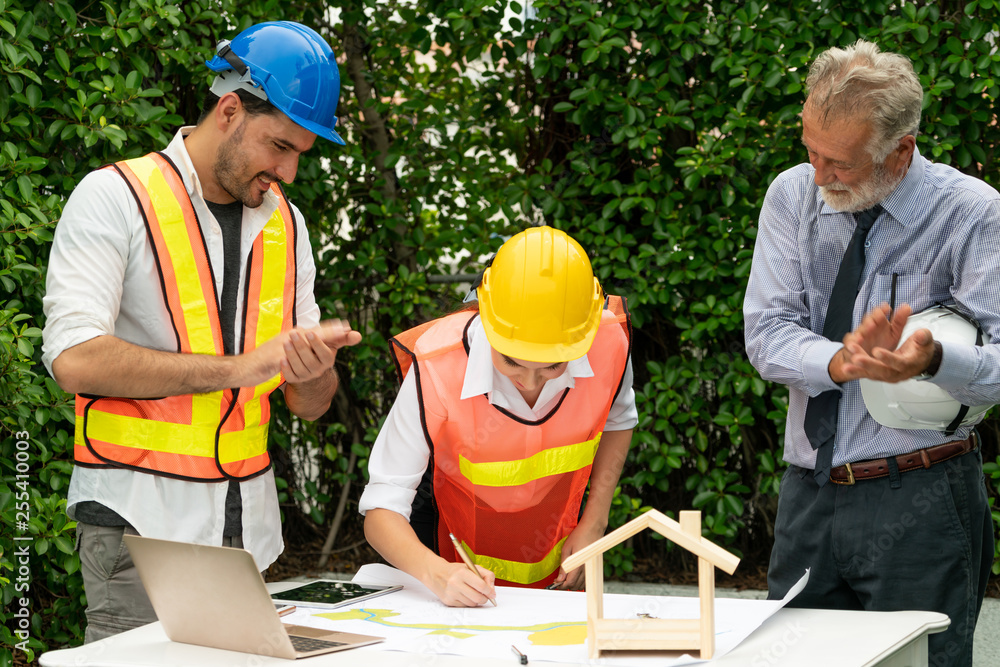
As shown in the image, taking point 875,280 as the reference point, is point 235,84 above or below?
above

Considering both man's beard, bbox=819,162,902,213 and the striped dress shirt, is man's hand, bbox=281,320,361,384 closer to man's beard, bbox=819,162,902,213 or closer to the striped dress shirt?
the striped dress shirt

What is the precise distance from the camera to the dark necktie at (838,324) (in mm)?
2334

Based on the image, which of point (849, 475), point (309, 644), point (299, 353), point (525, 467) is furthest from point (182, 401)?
point (849, 475)

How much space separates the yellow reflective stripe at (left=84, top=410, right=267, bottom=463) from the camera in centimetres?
227

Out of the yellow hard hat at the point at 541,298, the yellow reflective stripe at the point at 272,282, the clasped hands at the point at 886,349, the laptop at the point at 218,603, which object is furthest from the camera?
the yellow reflective stripe at the point at 272,282

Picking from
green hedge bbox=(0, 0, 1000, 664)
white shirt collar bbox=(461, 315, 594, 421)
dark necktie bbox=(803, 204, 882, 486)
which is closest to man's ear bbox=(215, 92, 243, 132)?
white shirt collar bbox=(461, 315, 594, 421)

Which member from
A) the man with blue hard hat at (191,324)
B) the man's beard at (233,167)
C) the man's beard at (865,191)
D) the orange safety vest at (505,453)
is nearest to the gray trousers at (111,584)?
the man with blue hard hat at (191,324)

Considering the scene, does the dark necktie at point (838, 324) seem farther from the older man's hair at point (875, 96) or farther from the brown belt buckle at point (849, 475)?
the older man's hair at point (875, 96)

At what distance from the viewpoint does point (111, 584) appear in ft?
7.41

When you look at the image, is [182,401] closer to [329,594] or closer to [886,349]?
[329,594]

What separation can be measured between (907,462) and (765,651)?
68cm

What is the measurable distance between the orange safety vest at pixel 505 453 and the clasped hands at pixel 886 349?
72 cm

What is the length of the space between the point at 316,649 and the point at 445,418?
0.72 meters

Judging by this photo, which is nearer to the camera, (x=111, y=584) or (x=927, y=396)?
(x=927, y=396)
